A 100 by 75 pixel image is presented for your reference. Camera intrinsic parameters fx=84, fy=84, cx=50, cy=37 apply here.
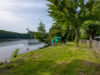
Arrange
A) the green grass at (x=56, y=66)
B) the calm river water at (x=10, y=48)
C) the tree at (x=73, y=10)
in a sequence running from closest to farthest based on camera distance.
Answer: the green grass at (x=56, y=66), the tree at (x=73, y=10), the calm river water at (x=10, y=48)

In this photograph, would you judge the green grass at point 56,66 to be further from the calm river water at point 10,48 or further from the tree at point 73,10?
the calm river water at point 10,48

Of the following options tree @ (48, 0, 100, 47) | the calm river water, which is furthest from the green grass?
the calm river water

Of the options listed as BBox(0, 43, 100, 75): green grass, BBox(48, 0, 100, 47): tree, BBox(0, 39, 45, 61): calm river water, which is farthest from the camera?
BBox(0, 39, 45, 61): calm river water

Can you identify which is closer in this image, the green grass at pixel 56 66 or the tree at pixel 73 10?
the green grass at pixel 56 66

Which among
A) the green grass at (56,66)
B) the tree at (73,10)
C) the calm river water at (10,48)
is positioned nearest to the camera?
the green grass at (56,66)

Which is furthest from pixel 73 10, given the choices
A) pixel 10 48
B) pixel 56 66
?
pixel 10 48

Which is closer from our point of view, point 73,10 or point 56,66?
point 56,66

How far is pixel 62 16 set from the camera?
10.4m

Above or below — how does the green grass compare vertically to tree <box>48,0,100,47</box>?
below

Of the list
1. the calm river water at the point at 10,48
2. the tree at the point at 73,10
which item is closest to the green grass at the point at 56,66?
the tree at the point at 73,10

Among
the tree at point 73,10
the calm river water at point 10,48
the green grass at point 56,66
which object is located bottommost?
the calm river water at point 10,48

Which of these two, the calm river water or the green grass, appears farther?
the calm river water

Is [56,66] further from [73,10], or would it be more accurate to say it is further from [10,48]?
[10,48]

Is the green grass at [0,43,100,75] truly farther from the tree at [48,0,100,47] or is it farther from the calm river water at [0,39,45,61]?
the calm river water at [0,39,45,61]
